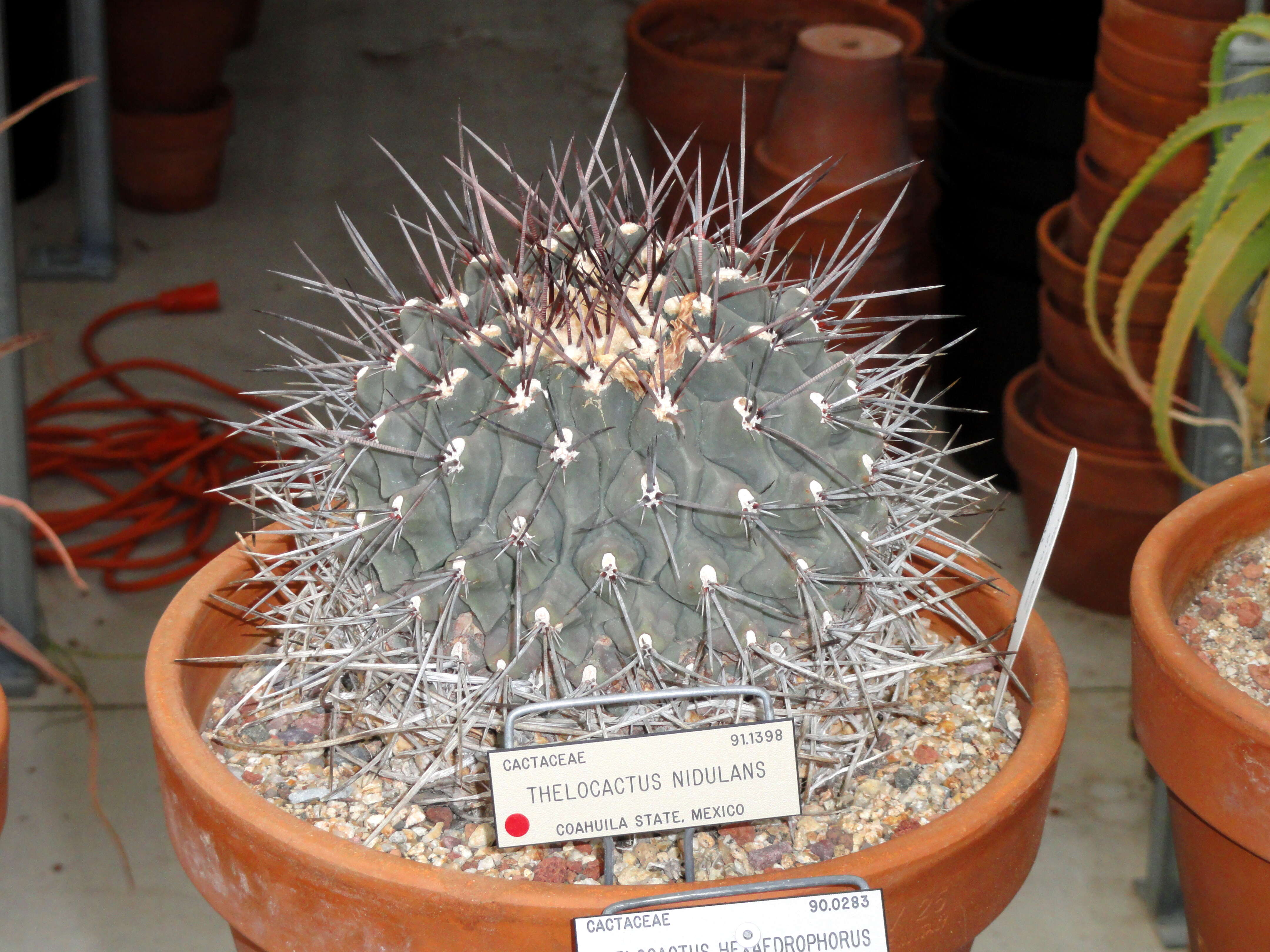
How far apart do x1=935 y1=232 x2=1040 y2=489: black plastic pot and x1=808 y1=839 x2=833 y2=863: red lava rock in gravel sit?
127 centimetres

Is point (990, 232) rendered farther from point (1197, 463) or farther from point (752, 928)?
point (752, 928)

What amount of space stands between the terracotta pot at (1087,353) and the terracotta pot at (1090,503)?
6 cm

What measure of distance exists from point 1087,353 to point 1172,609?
0.84 meters

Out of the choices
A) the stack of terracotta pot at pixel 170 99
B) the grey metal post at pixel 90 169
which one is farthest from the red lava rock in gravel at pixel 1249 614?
the stack of terracotta pot at pixel 170 99

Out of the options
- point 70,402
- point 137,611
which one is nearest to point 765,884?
point 137,611

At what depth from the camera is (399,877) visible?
703 millimetres

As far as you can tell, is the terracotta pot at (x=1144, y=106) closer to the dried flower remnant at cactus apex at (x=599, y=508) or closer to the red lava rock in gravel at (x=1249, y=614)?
the red lava rock in gravel at (x=1249, y=614)

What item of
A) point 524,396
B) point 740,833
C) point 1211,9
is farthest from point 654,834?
point 1211,9

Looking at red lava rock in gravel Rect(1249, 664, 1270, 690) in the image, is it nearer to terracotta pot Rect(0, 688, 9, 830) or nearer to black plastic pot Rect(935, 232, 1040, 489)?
terracotta pot Rect(0, 688, 9, 830)

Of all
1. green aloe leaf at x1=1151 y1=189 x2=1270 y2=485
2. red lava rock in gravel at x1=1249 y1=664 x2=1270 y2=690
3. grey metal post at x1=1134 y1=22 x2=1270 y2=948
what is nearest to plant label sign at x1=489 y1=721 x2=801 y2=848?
red lava rock in gravel at x1=1249 y1=664 x2=1270 y2=690

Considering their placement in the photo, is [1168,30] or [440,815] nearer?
[440,815]

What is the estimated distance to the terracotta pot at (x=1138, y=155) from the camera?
158 cm

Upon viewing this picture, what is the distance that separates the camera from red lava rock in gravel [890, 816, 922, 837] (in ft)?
2.64

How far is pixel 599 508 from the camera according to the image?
0.74m
